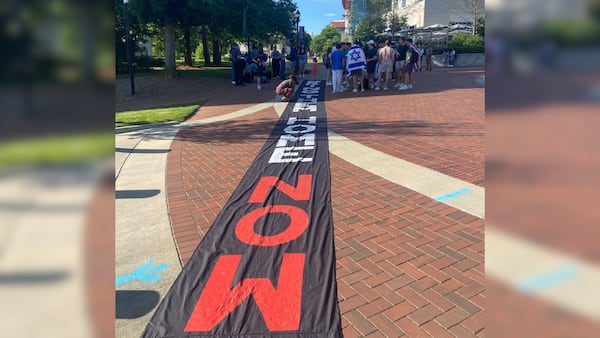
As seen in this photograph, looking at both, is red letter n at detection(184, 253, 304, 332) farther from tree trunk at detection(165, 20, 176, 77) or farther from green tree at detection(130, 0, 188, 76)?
tree trunk at detection(165, 20, 176, 77)

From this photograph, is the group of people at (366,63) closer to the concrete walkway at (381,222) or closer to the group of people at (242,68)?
the group of people at (242,68)

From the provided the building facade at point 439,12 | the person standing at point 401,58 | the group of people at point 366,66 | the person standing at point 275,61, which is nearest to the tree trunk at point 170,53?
the group of people at point 366,66

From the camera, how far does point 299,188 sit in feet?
17.0

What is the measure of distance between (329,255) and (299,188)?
68.9 inches

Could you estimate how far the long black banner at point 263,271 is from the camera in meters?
2.72

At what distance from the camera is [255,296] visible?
3.02 meters

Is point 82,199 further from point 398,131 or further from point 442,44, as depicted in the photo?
point 442,44

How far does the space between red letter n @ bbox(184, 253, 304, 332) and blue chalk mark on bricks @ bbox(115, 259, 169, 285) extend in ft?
1.49

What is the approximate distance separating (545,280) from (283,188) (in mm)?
4321

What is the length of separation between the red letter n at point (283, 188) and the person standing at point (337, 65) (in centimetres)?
926

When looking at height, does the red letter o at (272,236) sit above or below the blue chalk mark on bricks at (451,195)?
below

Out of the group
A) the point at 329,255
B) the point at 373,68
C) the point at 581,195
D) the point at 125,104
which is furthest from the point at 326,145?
the point at 125,104

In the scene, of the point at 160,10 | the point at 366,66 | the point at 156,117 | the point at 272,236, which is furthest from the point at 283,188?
the point at 160,10

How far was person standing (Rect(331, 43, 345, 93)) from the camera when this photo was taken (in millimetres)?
13883
